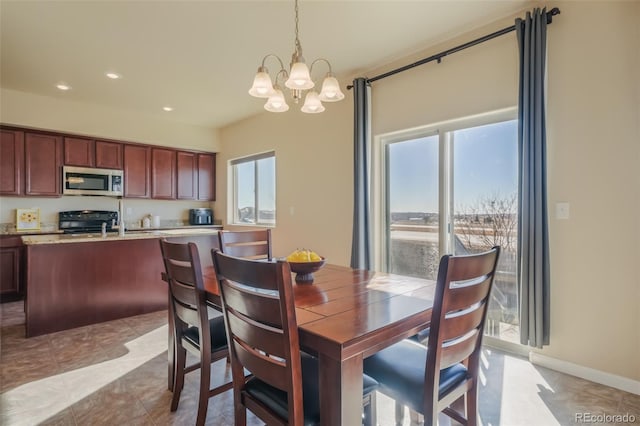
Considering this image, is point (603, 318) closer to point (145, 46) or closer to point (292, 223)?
point (292, 223)

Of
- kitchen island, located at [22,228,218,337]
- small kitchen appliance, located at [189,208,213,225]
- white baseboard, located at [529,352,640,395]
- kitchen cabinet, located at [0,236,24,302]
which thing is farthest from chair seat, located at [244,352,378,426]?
small kitchen appliance, located at [189,208,213,225]

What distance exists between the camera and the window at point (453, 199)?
2711 millimetres

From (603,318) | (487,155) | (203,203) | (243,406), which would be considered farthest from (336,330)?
(203,203)

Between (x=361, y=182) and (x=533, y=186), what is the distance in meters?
1.56

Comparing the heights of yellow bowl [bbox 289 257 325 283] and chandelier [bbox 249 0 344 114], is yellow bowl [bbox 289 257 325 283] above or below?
below

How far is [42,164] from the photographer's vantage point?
4523mm

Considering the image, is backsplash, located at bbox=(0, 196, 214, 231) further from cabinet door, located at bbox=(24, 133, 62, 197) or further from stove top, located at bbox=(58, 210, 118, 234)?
cabinet door, located at bbox=(24, 133, 62, 197)

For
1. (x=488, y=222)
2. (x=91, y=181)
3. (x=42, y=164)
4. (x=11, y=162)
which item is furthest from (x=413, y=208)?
(x=11, y=162)

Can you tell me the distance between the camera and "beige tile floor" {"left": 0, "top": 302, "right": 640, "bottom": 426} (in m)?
1.87

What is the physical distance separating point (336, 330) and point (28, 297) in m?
3.39

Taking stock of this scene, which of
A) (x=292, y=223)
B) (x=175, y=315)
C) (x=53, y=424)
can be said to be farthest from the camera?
(x=292, y=223)

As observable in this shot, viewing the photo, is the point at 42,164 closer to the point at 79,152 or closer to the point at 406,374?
the point at 79,152

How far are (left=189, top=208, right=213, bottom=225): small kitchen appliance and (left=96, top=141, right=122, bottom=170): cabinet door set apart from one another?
55.2 inches

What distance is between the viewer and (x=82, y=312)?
3.36 m
